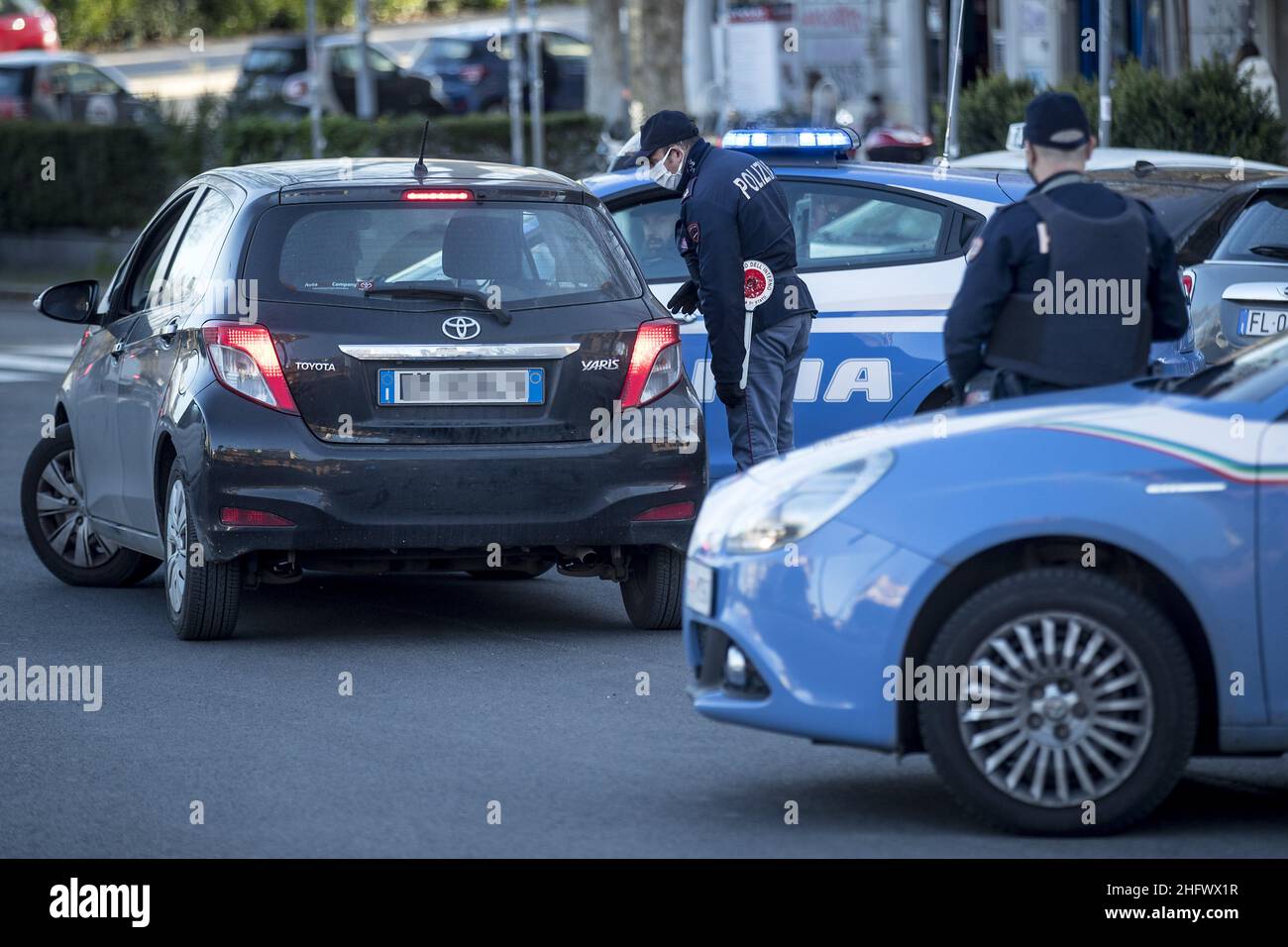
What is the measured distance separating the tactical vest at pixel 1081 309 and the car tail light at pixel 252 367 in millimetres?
2413

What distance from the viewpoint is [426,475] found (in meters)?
7.39

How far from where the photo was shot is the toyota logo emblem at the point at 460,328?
24.4ft

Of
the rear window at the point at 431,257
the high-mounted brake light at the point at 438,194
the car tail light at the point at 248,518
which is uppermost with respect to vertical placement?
the high-mounted brake light at the point at 438,194

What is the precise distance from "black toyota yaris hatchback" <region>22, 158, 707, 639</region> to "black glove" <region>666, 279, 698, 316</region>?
3.79ft

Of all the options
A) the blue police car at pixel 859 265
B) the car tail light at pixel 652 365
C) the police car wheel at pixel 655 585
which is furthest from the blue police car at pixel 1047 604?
the blue police car at pixel 859 265

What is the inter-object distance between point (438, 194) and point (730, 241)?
1396 mm

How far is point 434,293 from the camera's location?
7.53 metres

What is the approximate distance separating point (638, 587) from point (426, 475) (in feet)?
3.43

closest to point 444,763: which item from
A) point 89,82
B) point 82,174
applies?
point 82,174

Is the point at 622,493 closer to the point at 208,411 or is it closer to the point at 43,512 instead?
the point at 208,411

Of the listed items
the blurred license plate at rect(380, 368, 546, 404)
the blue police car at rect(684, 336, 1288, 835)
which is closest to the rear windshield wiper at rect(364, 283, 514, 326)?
the blurred license plate at rect(380, 368, 546, 404)

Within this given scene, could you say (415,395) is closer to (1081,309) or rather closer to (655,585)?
(655,585)

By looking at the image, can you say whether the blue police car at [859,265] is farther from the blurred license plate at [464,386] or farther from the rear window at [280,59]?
the rear window at [280,59]

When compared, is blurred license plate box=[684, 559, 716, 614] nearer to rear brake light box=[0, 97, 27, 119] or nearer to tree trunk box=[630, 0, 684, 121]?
tree trunk box=[630, 0, 684, 121]
